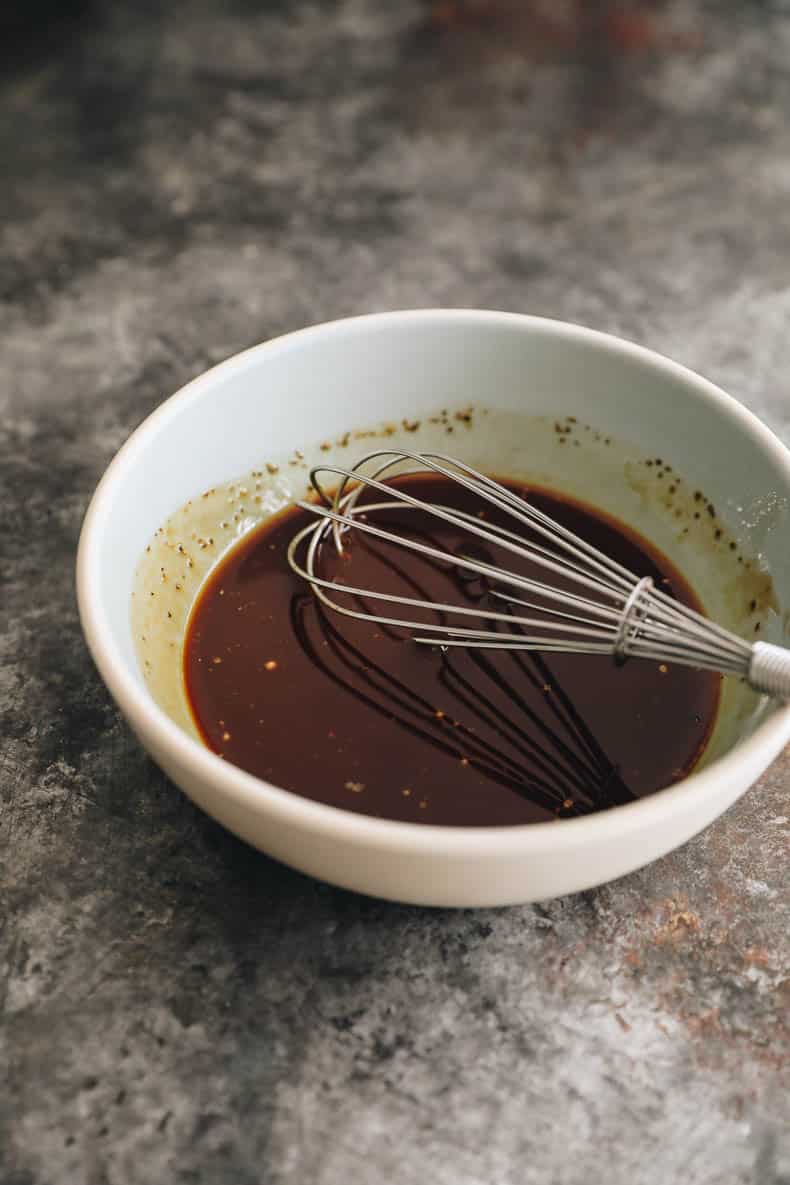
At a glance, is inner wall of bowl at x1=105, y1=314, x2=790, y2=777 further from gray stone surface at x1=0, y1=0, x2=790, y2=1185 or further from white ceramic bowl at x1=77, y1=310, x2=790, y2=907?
gray stone surface at x1=0, y1=0, x2=790, y2=1185

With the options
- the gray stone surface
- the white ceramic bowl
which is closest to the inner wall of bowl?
the white ceramic bowl

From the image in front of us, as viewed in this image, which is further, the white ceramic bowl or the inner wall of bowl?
the inner wall of bowl

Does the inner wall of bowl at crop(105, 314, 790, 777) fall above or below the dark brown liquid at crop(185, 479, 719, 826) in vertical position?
above

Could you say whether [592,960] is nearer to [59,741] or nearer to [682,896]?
[682,896]

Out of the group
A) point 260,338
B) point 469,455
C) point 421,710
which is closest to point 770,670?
point 421,710

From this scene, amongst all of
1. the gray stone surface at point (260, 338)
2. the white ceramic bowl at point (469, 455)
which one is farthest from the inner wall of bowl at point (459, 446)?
the gray stone surface at point (260, 338)

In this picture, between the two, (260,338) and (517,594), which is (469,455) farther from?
(260,338)
